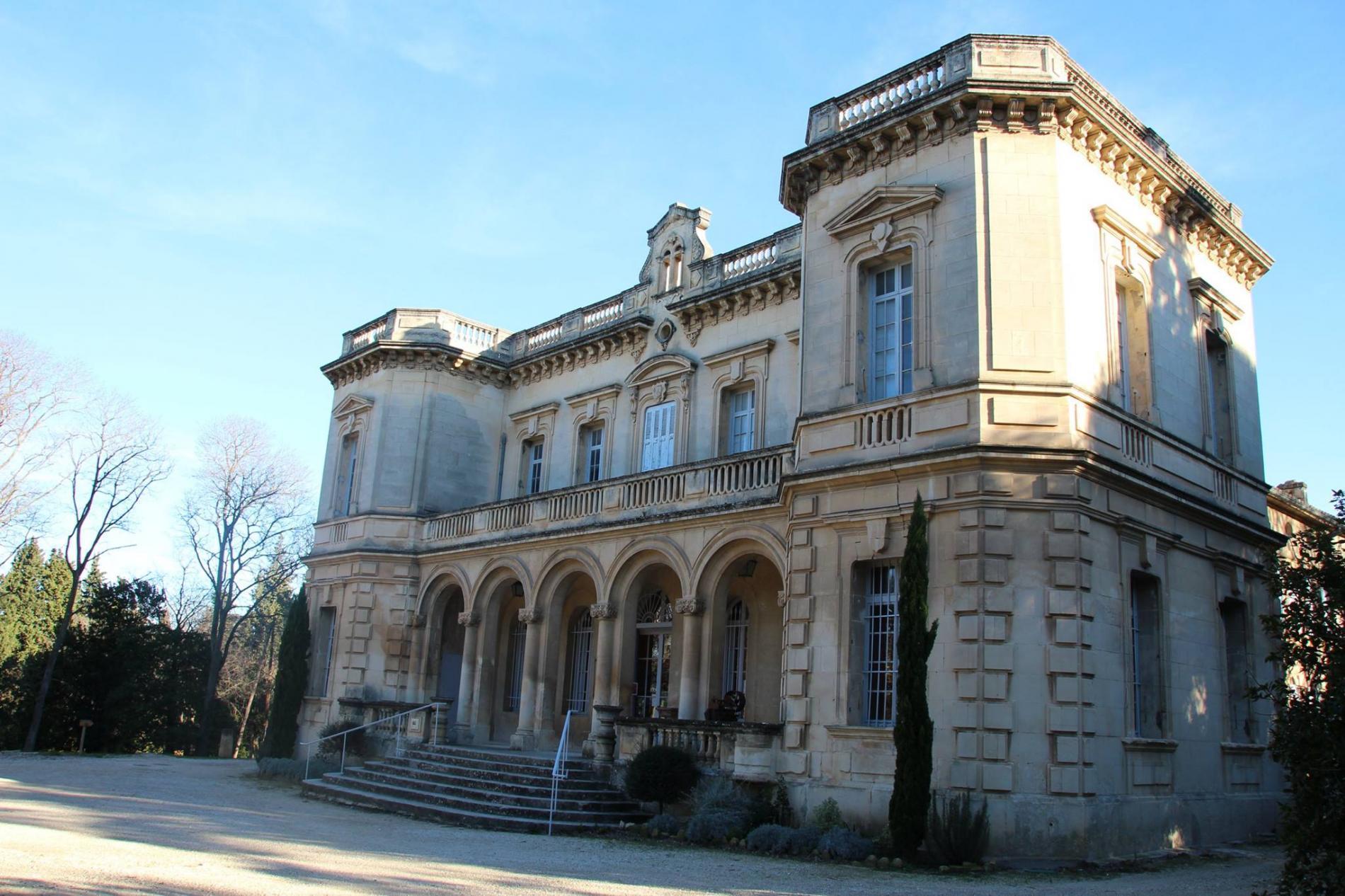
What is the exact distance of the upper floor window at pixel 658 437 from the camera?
23219 mm

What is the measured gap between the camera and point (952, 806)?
12.6 m

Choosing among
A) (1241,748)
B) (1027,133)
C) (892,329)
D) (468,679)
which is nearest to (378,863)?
(892,329)

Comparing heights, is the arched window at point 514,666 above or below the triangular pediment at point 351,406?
below

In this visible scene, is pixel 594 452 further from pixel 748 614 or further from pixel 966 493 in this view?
pixel 966 493

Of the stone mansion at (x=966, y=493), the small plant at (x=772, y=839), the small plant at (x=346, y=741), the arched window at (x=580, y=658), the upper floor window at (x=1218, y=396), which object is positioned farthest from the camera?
the arched window at (x=580, y=658)

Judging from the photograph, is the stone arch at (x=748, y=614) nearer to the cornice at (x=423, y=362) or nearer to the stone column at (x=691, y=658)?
the stone column at (x=691, y=658)

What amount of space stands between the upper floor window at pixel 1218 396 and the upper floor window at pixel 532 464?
50.4 feet

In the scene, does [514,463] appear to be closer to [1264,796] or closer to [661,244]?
[661,244]

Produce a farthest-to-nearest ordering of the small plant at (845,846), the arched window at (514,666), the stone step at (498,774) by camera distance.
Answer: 1. the arched window at (514,666)
2. the stone step at (498,774)
3. the small plant at (845,846)

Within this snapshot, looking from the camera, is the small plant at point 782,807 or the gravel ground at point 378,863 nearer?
the gravel ground at point 378,863

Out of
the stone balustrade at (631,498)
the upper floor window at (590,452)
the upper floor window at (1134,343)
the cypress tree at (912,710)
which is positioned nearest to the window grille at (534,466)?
the upper floor window at (590,452)

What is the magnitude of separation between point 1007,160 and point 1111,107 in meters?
2.15

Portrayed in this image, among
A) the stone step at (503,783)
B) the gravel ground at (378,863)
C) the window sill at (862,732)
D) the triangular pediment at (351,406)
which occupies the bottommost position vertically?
the gravel ground at (378,863)

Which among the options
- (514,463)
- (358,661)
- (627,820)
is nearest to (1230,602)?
(627,820)
